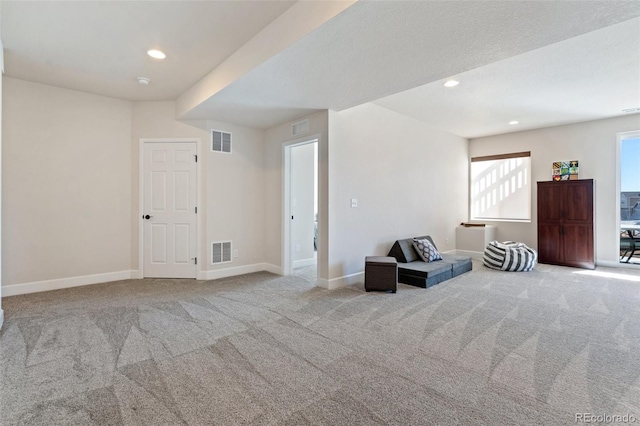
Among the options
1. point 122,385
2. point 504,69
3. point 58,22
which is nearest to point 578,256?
point 504,69

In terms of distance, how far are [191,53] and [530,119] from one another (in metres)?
5.82

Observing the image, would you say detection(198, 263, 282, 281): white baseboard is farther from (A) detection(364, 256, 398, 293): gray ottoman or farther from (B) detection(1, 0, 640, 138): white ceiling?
(B) detection(1, 0, 640, 138): white ceiling

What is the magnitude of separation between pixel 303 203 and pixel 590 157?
18.3 feet

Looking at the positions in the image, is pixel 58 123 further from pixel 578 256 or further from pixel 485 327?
pixel 578 256

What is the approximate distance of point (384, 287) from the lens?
3.96 metres

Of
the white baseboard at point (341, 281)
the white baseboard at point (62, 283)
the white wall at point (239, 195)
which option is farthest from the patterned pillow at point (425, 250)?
the white baseboard at point (62, 283)

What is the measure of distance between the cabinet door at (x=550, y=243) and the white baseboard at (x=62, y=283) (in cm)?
746

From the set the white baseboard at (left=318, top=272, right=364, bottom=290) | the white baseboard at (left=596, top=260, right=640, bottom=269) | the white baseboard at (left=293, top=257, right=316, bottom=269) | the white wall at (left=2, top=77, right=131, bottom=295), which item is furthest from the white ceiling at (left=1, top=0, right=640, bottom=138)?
the white baseboard at (left=596, top=260, right=640, bottom=269)

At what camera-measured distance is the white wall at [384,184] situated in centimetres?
432

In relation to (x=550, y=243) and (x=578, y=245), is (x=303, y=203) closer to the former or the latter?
(x=550, y=243)

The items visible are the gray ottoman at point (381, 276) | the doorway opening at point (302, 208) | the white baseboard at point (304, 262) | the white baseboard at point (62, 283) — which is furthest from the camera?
the white baseboard at point (304, 262)

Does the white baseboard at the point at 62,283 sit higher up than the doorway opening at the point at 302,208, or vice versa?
the doorway opening at the point at 302,208

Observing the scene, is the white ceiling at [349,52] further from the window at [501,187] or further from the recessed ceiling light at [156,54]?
the window at [501,187]

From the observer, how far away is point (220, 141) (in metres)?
4.91
